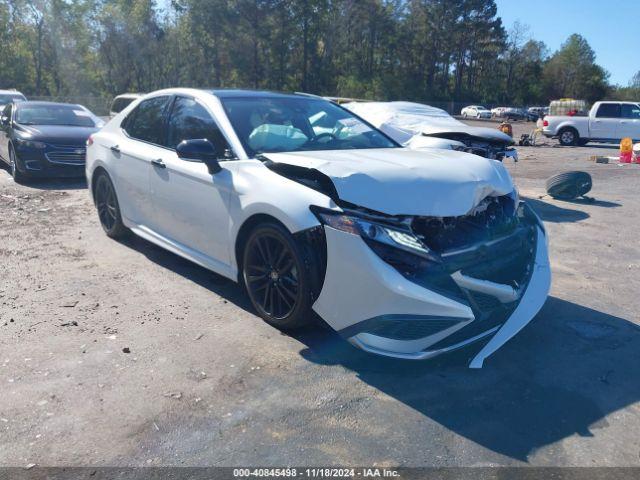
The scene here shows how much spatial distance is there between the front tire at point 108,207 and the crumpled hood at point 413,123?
4244 mm

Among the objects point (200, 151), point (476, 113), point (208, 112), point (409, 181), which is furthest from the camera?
point (476, 113)

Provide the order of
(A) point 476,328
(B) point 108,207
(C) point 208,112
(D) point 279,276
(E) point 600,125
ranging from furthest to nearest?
(E) point 600,125
(B) point 108,207
(C) point 208,112
(D) point 279,276
(A) point 476,328

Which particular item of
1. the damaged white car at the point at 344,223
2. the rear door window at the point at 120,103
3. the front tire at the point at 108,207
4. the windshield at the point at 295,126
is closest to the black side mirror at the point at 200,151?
the damaged white car at the point at 344,223

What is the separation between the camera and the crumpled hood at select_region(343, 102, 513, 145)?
8852 mm

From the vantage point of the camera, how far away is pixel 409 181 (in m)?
3.70

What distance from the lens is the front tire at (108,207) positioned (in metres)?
6.20

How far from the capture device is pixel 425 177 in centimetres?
377

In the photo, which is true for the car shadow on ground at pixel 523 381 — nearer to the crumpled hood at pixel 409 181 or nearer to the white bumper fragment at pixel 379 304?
the white bumper fragment at pixel 379 304

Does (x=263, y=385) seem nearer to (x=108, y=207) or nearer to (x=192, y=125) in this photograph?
(x=192, y=125)

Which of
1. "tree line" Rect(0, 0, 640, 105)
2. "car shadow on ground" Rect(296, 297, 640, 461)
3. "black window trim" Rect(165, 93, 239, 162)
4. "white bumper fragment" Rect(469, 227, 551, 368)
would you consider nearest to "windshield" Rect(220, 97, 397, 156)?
"black window trim" Rect(165, 93, 239, 162)

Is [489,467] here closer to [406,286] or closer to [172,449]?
[406,286]

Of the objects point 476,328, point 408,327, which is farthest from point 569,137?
point 408,327

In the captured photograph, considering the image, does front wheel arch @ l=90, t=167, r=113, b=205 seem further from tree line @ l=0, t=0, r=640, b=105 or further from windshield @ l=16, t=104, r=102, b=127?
tree line @ l=0, t=0, r=640, b=105

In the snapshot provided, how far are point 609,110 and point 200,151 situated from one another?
2284 cm
